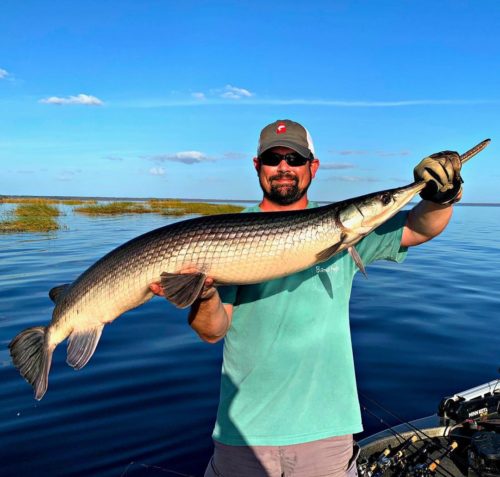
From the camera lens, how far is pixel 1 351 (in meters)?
Result: 8.52

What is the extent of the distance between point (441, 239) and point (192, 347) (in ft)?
84.5

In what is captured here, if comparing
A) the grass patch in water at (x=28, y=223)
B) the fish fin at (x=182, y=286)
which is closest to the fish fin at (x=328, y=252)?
the fish fin at (x=182, y=286)

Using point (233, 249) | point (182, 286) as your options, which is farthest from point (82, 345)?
point (233, 249)

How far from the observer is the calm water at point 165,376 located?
5.67 meters

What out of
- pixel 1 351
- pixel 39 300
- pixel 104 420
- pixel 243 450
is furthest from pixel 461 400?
pixel 39 300

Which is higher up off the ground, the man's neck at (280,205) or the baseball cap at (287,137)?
the baseball cap at (287,137)

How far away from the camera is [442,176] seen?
3.04 m

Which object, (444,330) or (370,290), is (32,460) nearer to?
(444,330)

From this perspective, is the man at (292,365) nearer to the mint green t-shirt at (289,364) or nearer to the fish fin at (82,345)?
the mint green t-shirt at (289,364)

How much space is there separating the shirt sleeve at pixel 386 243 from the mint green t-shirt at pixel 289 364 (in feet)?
1.32

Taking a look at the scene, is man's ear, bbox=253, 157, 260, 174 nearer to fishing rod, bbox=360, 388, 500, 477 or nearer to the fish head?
the fish head

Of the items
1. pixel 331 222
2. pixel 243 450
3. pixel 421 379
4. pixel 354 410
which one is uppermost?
pixel 331 222

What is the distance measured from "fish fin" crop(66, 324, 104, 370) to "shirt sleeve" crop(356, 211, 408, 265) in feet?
7.39

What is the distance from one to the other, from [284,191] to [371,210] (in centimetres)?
70
